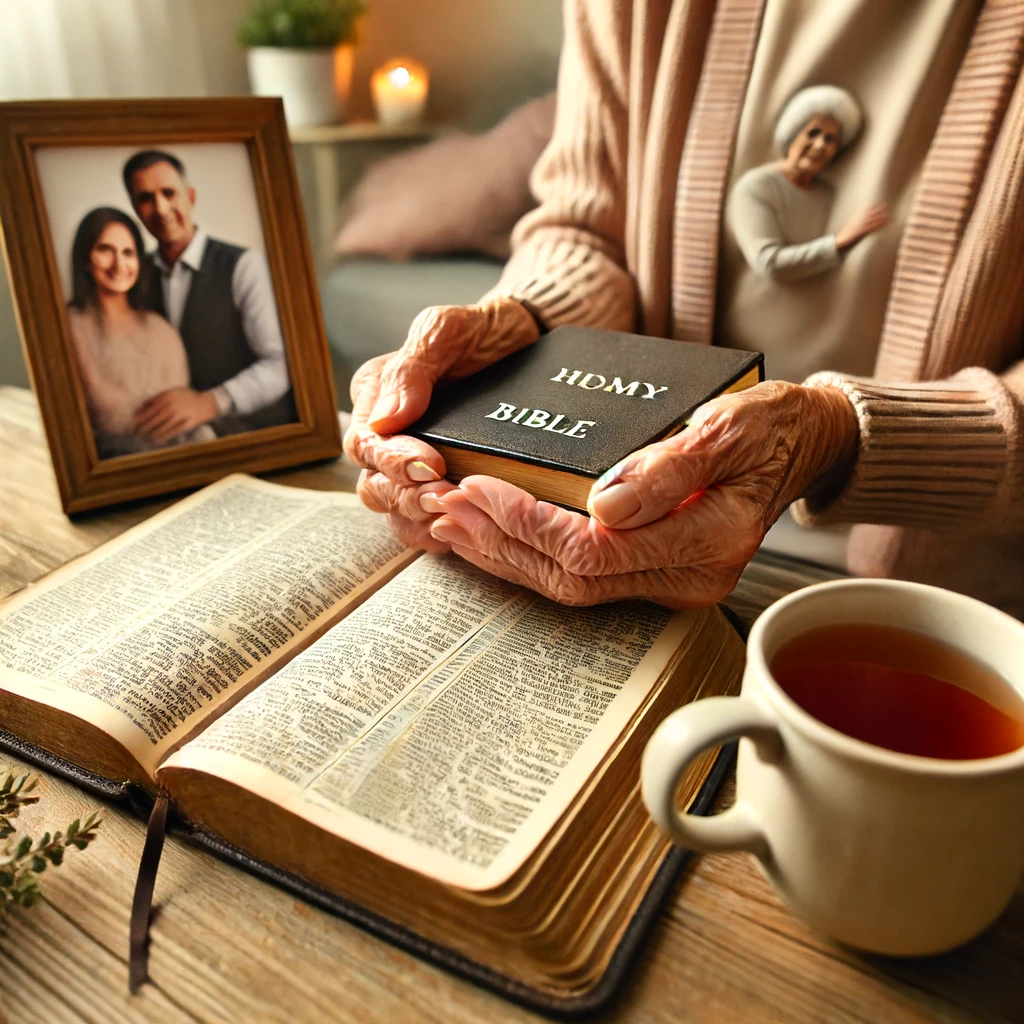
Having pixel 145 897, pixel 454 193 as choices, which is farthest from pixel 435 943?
pixel 454 193

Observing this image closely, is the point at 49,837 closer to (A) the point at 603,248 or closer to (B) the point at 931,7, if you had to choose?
(A) the point at 603,248

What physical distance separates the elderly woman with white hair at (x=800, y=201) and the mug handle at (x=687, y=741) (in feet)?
2.16

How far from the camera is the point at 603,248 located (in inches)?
40.7

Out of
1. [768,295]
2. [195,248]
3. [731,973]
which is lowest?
[731,973]

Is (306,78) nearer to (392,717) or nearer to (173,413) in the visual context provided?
(173,413)

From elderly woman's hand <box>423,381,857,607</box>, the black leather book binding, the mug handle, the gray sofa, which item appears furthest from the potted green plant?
the mug handle

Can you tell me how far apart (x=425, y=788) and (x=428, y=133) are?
1302mm

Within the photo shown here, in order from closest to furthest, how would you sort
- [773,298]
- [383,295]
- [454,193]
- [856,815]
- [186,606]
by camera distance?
1. [856,815]
2. [186,606]
3. [773,298]
4. [454,193]
5. [383,295]

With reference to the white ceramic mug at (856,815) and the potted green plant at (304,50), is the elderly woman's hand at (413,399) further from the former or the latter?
the potted green plant at (304,50)

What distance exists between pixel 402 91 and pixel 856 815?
4.72 feet

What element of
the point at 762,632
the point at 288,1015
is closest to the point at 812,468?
the point at 762,632

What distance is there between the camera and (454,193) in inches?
56.0

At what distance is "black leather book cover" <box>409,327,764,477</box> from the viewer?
0.60 m

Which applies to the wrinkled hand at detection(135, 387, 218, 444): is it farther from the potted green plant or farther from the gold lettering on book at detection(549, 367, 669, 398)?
the potted green plant
